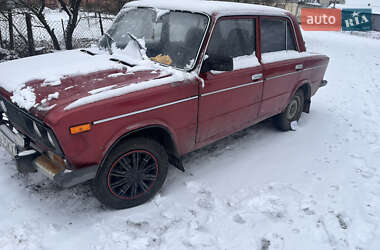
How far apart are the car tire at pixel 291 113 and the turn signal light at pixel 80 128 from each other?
138 inches

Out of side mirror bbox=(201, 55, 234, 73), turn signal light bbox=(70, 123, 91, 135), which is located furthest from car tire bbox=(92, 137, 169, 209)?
side mirror bbox=(201, 55, 234, 73)

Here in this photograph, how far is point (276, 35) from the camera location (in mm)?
4324

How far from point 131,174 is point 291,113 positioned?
3316mm

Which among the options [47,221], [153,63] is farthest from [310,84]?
[47,221]

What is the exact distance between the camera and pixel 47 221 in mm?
2840

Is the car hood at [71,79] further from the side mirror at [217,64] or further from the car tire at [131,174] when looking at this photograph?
the car tire at [131,174]

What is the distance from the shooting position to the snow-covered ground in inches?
108

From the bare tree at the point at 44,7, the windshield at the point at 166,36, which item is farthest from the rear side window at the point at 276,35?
the bare tree at the point at 44,7

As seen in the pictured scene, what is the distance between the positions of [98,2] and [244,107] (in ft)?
27.1

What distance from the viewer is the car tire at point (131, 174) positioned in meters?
2.79

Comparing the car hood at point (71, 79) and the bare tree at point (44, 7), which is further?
the bare tree at point (44, 7)

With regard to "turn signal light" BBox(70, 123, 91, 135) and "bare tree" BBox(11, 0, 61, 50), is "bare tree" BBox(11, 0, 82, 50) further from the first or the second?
"turn signal light" BBox(70, 123, 91, 135)

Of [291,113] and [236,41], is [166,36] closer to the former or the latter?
[236,41]

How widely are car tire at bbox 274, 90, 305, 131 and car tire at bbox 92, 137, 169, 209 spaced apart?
261cm
